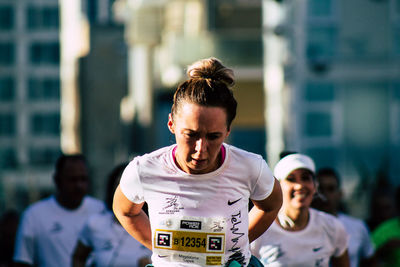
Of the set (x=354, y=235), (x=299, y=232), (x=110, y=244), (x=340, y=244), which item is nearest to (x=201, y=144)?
(x=299, y=232)

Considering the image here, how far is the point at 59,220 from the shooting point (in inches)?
320

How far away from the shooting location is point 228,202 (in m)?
4.36

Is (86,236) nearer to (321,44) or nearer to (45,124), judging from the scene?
(321,44)

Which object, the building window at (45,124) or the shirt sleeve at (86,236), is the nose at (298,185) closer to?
the shirt sleeve at (86,236)

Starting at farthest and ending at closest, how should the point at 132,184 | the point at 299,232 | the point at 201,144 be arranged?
the point at 299,232 → the point at 132,184 → the point at 201,144

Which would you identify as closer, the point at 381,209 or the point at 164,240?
the point at 164,240

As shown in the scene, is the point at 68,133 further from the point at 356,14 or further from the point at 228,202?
the point at 228,202

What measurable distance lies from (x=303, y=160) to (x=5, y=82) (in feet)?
270

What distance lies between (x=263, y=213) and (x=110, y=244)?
295 centimetres

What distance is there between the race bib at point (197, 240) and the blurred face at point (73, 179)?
3.91m

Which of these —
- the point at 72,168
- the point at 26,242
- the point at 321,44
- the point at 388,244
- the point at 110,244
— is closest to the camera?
the point at 110,244

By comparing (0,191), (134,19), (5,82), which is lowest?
(0,191)

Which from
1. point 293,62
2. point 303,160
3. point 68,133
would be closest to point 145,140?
point 293,62

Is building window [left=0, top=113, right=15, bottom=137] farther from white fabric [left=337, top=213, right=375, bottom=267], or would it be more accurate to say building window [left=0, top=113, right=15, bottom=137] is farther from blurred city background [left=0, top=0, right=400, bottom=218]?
white fabric [left=337, top=213, right=375, bottom=267]
